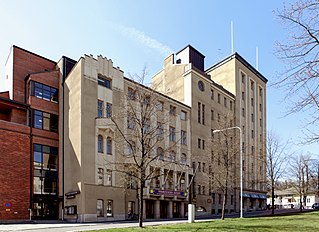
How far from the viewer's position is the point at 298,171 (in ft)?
192

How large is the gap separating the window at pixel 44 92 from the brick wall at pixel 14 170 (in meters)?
4.38

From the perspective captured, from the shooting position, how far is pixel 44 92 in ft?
141

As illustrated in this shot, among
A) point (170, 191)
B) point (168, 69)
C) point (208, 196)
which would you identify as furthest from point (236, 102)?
point (170, 191)

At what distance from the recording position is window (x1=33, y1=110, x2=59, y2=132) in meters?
41.3

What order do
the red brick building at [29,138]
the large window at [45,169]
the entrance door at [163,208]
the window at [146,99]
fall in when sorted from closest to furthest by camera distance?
the window at [146,99] → the red brick building at [29,138] → the large window at [45,169] → the entrance door at [163,208]

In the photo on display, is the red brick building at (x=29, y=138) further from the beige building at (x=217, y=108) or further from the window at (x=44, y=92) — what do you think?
the beige building at (x=217, y=108)

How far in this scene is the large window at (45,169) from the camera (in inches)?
1591

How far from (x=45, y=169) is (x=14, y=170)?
4055 millimetres

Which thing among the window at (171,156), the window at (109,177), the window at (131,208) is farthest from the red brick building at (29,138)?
the window at (171,156)

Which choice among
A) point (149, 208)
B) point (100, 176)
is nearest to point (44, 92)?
point (100, 176)

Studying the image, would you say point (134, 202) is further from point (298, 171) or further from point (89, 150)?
point (298, 171)

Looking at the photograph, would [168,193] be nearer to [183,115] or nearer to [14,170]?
[183,115]

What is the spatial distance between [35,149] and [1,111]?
5822mm

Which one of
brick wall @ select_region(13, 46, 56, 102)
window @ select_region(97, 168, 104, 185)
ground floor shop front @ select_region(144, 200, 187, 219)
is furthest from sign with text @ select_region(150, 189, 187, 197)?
brick wall @ select_region(13, 46, 56, 102)
